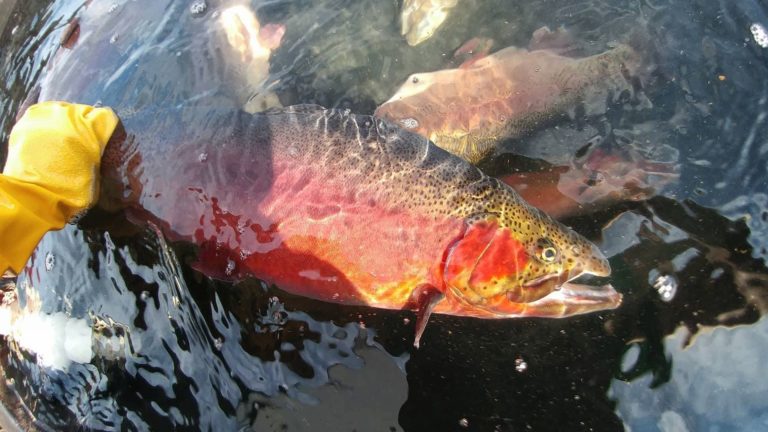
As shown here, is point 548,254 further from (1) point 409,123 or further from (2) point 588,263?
(1) point 409,123

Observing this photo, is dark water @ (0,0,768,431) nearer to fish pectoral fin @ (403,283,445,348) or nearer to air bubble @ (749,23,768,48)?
air bubble @ (749,23,768,48)

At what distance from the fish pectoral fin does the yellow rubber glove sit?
1626 millimetres

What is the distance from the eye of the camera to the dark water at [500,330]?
3094 millimetres

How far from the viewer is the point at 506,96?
3.82 m

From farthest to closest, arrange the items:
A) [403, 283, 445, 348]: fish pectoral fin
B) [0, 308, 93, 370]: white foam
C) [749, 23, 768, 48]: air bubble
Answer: [749, 23, 768, 48]: air bubble < [0, 308, 93, 370]: white foam < [403, 283, 445, 348]: fish pectoral fin

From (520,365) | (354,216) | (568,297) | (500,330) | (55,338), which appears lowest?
(520,365)

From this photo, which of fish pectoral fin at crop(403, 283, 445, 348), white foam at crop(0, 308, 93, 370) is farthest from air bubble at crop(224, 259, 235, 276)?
white foam at crop(0, 308, 93, 370)

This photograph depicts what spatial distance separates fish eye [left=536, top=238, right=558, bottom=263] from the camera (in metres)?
2.71

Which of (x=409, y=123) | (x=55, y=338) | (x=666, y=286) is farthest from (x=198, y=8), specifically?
(x=666, y=286)

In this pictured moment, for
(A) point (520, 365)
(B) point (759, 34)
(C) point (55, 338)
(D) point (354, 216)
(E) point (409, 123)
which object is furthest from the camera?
(B) point (759, 34)

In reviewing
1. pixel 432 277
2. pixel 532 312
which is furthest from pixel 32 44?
pixel 532 312

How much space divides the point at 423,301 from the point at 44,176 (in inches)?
70.0

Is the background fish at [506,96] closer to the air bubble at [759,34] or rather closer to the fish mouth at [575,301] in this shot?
the air bubble at [759,34]

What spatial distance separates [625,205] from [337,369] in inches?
74.0
